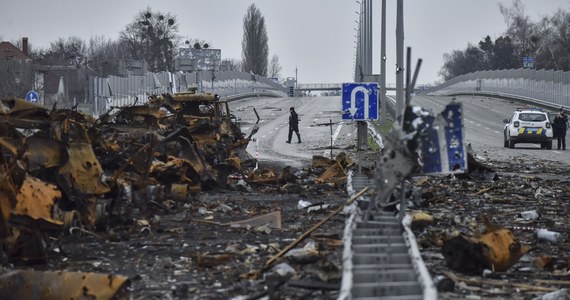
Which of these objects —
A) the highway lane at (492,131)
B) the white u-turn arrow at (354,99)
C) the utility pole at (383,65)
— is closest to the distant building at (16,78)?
the utility pole at (383,65)

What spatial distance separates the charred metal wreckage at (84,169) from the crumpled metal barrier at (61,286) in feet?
0.15

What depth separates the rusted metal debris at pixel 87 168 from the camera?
40.1ft

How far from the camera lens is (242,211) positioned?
17688mm

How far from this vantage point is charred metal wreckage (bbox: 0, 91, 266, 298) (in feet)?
39.7

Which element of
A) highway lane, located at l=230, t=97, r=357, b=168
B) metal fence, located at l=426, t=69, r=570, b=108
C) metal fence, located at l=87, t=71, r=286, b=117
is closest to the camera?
highway lane, located at l=230, t=97, r=357, b=168

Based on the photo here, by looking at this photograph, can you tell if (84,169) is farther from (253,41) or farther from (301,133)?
(253,41)

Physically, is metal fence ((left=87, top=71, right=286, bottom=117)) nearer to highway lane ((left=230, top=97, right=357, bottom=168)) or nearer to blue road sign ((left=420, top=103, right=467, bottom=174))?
highway lane ((left=230, top=97, right=357, bottom=168))

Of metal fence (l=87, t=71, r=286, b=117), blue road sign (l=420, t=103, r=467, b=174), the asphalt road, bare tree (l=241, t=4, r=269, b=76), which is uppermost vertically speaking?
bare tree (l=241, t=4, r=269, b=76)

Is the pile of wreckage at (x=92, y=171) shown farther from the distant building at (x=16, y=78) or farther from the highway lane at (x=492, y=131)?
the distant building at (x=16, y=78)

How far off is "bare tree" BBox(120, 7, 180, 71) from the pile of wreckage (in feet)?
282

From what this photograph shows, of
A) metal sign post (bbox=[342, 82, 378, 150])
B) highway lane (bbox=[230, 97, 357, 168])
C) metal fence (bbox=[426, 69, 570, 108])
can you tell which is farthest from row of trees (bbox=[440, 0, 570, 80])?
metal sign post (bbox=[342, 82, 378, 150])

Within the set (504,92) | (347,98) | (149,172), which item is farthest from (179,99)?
(504,92)

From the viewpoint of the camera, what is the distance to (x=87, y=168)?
52.6 ft

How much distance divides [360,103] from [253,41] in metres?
159
